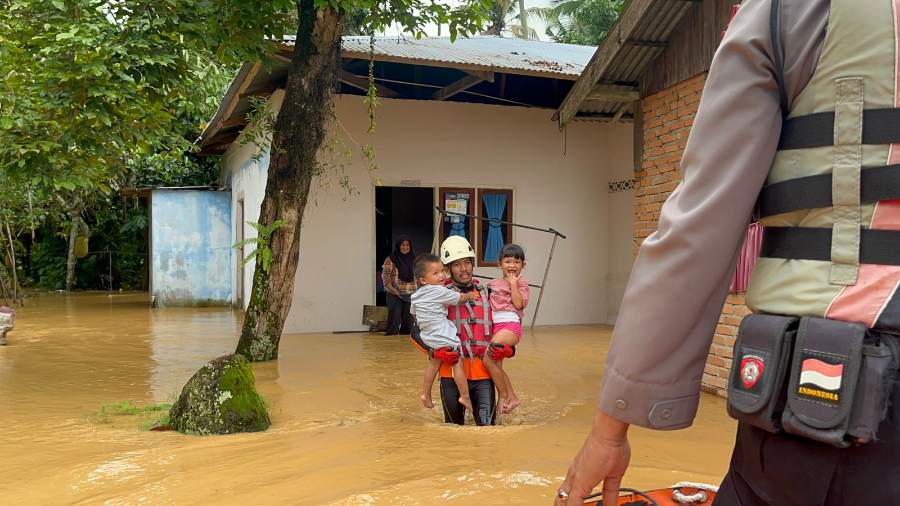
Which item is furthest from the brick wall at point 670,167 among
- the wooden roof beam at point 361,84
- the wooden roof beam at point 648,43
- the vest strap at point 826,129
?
the vest strap at point 826,129

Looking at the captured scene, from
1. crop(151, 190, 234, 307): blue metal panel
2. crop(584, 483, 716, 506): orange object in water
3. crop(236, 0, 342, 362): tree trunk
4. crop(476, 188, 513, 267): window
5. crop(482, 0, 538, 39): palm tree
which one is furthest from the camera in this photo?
crop(482, 0, 538, 39): palm tree

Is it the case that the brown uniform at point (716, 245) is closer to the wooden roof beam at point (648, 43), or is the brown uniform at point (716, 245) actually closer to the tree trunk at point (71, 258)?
the wooden roof beam at point (648, 43)

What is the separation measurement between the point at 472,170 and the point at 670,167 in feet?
16.6

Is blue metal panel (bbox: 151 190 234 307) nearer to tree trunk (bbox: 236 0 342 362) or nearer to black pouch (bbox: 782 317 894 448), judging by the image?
tree trunk (bbox: 236 0 342 362)

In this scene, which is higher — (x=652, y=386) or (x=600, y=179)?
(x=600, y=179)

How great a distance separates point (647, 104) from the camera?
7.41 meters

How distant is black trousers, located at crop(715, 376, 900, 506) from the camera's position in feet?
3.59

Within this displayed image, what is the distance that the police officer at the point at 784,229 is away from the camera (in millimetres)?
1142

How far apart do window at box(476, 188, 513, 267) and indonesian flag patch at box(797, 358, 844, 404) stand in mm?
10499

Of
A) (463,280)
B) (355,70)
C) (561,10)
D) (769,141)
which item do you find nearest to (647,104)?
(463,280)

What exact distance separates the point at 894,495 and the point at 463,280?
439 cm

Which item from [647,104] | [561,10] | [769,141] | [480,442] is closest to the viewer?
[769,141]

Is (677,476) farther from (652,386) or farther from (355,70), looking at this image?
(355,70)

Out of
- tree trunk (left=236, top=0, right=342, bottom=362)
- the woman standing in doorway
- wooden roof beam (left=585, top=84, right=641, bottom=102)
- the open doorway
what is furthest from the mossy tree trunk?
wooden roof beam (left=585, top=84, right=641, bottom=102)
